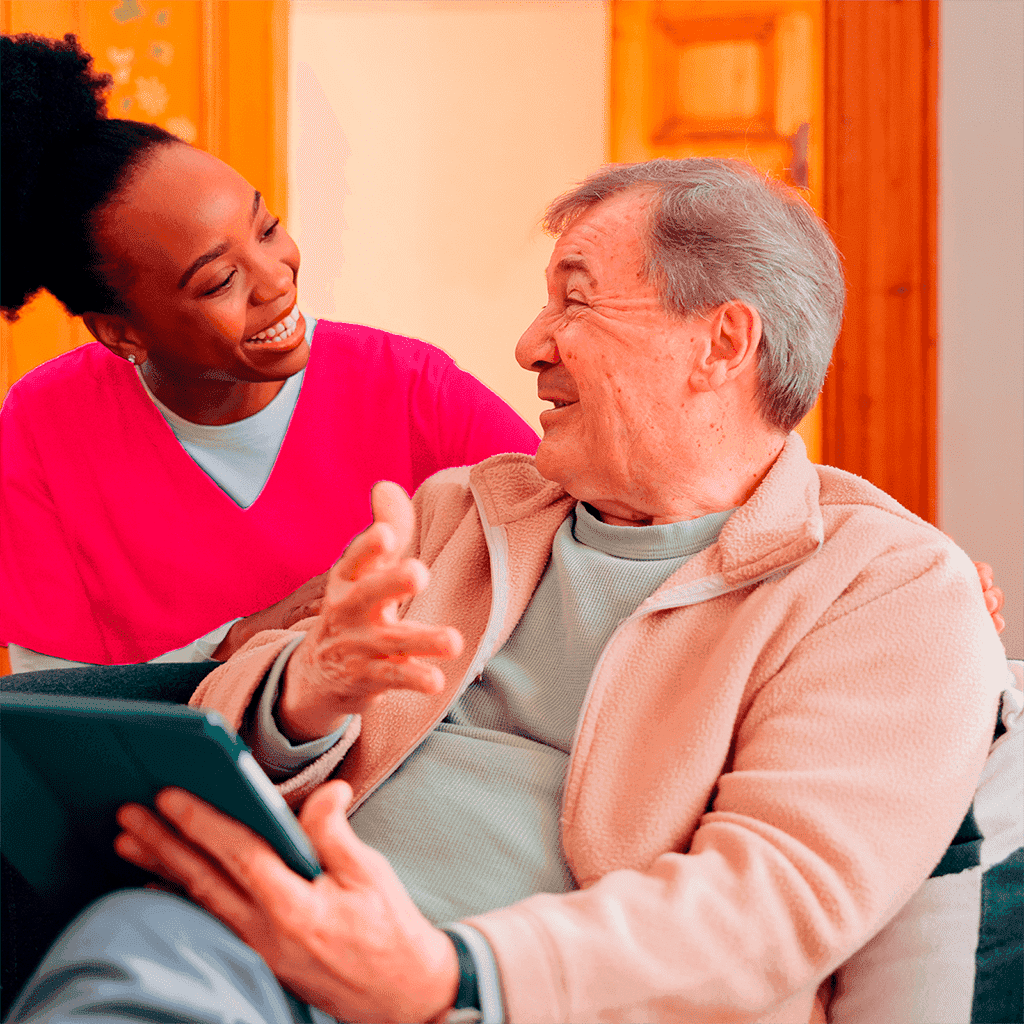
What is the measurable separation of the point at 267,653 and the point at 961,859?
2.29 ft

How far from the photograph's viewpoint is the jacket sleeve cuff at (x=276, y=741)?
0.95m

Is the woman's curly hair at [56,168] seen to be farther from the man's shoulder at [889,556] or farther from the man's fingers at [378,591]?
the man's shoulder at [889,556]

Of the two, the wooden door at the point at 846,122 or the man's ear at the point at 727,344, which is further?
the wooden door at the point at 846,122

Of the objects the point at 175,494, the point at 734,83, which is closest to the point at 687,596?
the point at 175,494

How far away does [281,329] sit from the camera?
4.87 ft

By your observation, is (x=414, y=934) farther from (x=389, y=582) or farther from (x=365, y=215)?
(x=365, y=215)

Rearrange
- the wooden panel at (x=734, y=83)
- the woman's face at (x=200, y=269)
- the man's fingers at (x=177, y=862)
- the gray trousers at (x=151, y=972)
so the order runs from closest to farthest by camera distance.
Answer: the gray trousers at (x=151, y=972) → the man's fingers at (x=177, y=862) → the woman's face at (x=200, y=269) → the wooden panel at (x=734, y=83)

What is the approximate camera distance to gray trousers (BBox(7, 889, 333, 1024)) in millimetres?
627

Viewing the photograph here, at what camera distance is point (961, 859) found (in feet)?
2.92

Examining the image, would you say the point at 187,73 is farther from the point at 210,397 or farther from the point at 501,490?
the point at 501,490

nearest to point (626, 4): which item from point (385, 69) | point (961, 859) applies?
point (385, 69)

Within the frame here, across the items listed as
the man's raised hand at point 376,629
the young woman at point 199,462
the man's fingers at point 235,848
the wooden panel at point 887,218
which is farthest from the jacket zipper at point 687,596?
the wooden panel at point 887,218

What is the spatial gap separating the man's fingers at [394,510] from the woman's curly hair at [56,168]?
0.83 metres

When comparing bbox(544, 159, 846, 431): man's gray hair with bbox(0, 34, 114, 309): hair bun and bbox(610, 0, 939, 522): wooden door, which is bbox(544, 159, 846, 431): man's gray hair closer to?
bbox(0, 34, 114, 309): hair bun
